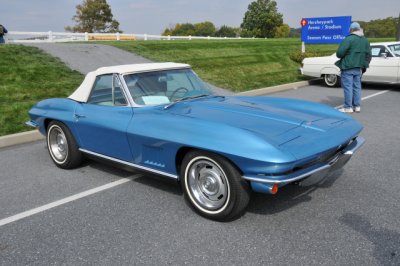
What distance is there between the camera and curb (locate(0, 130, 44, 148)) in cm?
634

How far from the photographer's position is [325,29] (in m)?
16.3

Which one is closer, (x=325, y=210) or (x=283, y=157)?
(x=283, y=157)

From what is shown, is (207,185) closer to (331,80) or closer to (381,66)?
(381,66)

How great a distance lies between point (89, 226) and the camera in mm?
3402

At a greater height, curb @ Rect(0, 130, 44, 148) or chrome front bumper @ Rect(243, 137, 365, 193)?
chrome front bumper @ Rect(243, 137, 365, 193)

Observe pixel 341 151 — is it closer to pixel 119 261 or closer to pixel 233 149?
pixel 233 149

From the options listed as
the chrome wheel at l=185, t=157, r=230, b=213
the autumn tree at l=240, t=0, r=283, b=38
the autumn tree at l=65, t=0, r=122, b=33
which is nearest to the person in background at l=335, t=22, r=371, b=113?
the chrome wheel at l=185, t=157, r=230, b=213

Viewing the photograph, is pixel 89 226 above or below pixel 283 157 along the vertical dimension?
below

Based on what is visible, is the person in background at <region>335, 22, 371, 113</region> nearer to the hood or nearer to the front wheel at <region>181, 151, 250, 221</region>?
the hood

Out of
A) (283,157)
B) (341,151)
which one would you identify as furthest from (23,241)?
(341,151)

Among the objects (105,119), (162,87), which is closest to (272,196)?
(162,87)

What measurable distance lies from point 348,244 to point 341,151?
0.97m

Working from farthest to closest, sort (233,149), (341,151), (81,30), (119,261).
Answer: (81,30) < (341,151) < (233,149) < (119,261)

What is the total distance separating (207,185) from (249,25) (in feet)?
270
